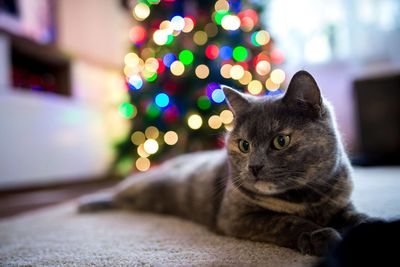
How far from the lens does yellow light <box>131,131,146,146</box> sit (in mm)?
2691

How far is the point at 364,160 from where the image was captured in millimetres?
2291

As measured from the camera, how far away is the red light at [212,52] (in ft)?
7.95

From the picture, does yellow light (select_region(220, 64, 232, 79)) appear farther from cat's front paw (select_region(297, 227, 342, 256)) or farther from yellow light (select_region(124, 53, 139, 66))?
cat's front paw (select_region(297, 227, 342, 256))

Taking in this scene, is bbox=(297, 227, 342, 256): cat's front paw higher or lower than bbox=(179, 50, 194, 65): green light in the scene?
lower

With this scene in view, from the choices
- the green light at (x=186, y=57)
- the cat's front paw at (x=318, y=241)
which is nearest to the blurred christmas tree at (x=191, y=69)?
the green light at (x=186, y=57)

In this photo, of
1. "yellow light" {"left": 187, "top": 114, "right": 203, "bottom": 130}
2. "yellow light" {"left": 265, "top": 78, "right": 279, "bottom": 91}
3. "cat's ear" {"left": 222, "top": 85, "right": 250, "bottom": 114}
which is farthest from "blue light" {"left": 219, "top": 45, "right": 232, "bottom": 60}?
"cat's ear" {"left": 222, "top": 85, "right": 250, "bottom": 114}

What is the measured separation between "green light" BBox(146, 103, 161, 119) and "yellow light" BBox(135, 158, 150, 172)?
1.05 feet

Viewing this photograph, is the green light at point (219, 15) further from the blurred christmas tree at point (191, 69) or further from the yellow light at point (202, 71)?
the yellow light at point (202, 71)

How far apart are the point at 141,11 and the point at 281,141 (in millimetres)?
2126

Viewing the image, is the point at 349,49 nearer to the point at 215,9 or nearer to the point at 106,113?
the point at 215,9

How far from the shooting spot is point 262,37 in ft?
8.36

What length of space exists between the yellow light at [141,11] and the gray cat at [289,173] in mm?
1858

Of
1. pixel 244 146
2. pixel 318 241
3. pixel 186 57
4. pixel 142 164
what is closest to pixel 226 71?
pixel 186 57

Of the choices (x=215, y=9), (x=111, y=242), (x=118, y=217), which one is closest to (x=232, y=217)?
(x=111, y=242)
